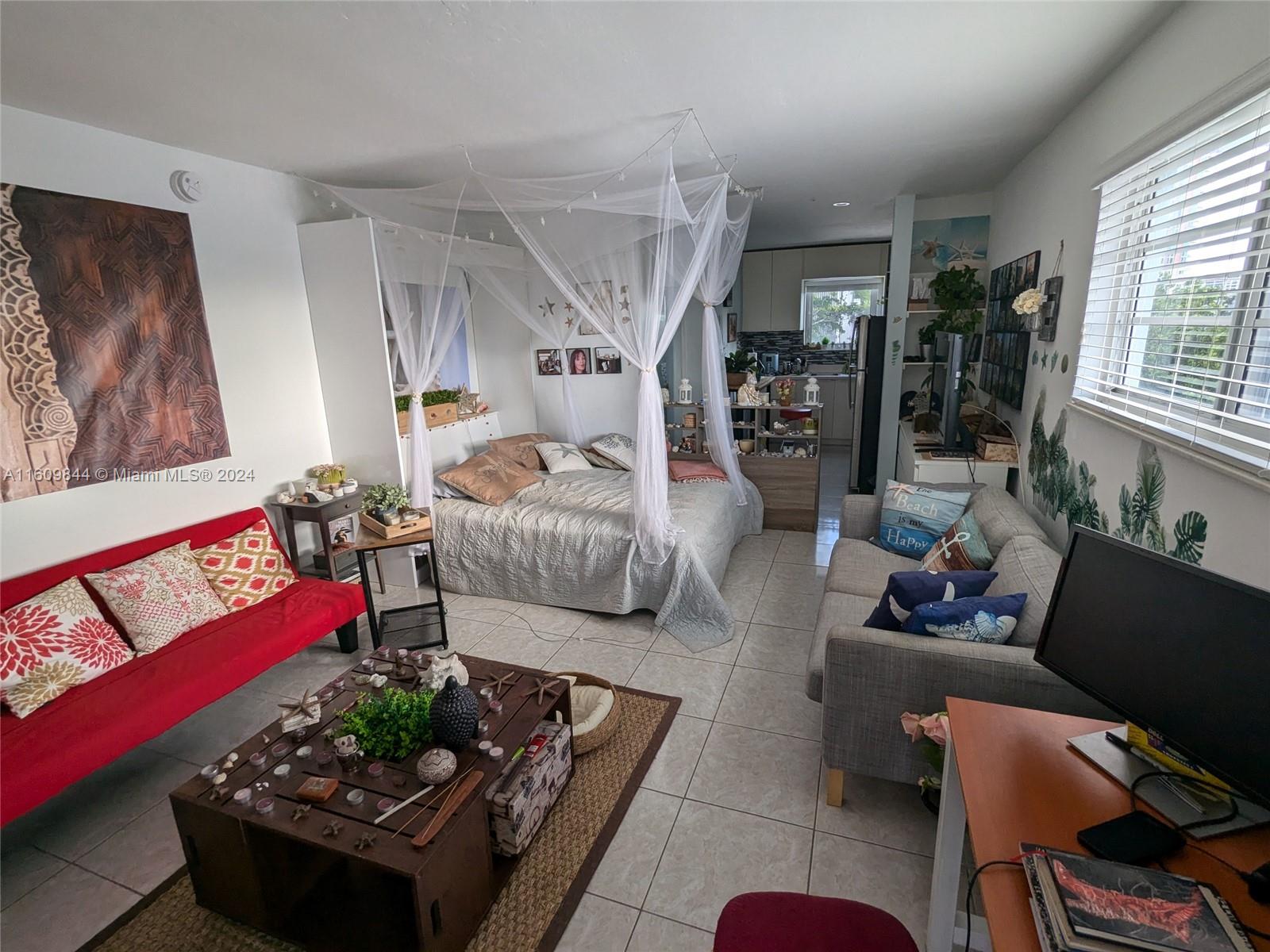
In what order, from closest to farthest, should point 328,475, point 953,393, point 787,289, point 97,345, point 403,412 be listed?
point 97,345, point 328,475, point 953,393, point 403,412, point 787,289

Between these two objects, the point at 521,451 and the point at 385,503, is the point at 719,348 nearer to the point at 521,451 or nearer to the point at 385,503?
the point at 521,451

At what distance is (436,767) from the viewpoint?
5.36 ft

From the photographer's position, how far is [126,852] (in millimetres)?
1922

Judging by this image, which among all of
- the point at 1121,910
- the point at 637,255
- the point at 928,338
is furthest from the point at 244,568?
the point at 928,338

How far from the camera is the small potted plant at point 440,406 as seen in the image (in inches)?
161

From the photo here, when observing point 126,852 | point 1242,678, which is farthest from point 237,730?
point 1242,678

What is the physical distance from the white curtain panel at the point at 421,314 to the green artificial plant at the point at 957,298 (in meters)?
3.08

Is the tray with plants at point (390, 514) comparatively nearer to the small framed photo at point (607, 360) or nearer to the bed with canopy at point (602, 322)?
the bed with canopy at point (602, 322)

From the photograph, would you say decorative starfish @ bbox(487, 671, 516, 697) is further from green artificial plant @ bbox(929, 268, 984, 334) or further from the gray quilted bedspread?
green artificial plant @ bbox(929, 268, 984, 334)

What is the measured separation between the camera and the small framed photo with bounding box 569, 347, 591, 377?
188 inches

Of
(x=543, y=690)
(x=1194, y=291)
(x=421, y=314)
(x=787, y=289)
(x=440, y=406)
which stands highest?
(x=787, y=289)

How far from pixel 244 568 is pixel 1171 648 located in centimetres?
331

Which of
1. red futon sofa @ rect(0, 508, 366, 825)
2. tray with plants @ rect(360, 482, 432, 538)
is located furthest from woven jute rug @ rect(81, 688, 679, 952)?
tray with plants @ rect(360, 482, 432, 538)

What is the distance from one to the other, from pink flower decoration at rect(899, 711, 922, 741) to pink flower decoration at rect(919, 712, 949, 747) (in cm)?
2
